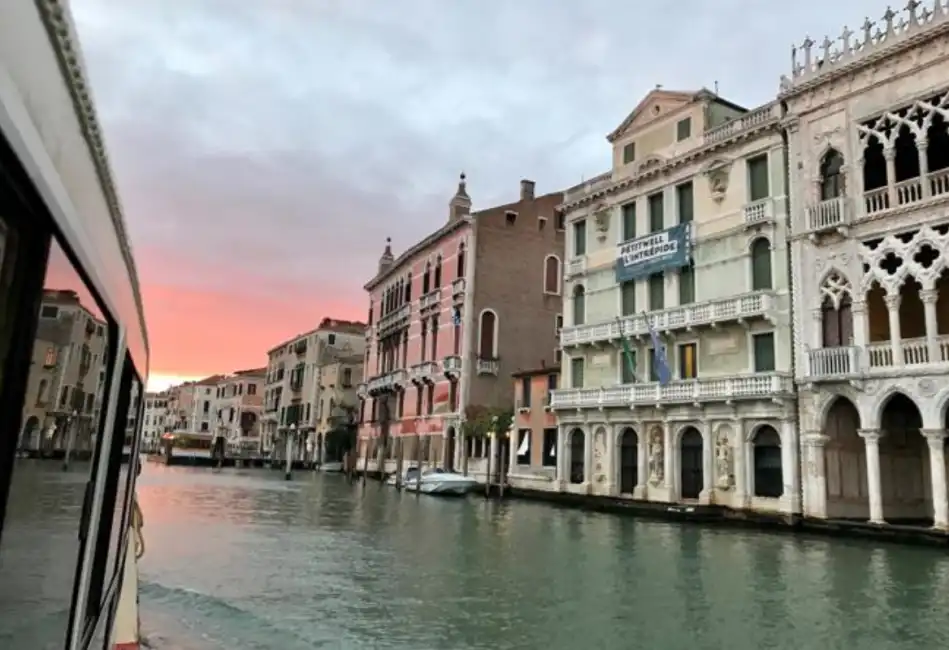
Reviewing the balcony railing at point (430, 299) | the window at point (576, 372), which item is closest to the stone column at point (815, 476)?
the window at point (576, 372)

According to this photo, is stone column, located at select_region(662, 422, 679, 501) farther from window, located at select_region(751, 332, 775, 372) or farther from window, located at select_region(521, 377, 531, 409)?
window, located at select_region(521, 377, 531, 409)

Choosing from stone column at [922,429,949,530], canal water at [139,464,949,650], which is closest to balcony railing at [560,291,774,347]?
stone column at [922,429,949,530]

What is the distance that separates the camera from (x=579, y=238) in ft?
89.0

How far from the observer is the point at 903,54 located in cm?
1734

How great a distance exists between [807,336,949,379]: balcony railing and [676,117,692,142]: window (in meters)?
7.97

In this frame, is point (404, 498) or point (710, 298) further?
point (404, 498)

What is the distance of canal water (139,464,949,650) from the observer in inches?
281

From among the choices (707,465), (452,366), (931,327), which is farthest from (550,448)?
(931,327)

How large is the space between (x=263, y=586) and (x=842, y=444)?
14.6 m

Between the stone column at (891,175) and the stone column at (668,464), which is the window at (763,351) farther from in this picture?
the stone column at (891,175)

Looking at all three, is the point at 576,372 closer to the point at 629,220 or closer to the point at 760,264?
the point at 629,220

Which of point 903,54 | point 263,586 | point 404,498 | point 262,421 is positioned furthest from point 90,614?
point 262,421

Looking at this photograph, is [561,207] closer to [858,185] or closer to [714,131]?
[714,131]

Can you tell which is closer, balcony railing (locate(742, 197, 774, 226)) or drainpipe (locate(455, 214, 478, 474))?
balcony railing (locate(742, 197, 774, 226))
